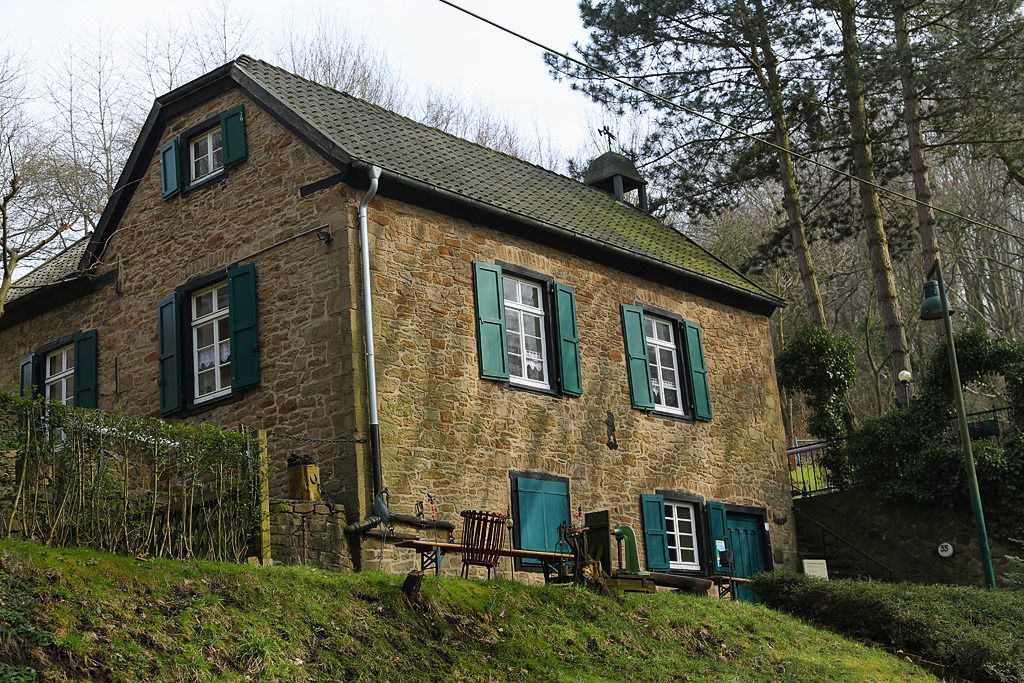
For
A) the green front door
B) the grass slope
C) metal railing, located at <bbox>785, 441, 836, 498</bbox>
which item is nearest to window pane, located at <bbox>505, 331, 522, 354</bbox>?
the grass slope

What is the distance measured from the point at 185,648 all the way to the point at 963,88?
17.8 metres

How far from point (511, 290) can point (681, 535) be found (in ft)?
14.5

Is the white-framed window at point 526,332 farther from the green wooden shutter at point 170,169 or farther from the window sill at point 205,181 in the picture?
the green wooden shutter at point 170,169

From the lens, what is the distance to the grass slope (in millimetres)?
7547

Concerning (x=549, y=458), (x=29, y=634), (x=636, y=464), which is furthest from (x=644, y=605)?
(x=29, y=634)

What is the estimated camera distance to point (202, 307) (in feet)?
50.5

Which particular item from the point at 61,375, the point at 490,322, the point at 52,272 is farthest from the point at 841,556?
the point at 52,272

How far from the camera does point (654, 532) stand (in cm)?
1598

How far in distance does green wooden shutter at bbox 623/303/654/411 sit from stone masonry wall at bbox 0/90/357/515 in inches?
192

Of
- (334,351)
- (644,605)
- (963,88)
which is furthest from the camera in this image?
(963,88)

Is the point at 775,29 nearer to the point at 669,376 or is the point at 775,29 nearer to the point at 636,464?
the point at 669,376

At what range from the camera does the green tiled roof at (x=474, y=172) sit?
592 inches

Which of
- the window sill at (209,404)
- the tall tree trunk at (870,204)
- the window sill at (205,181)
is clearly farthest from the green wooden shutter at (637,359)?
the tall tree trunk at (870,204)

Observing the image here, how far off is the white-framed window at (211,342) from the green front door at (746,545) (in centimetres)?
770
